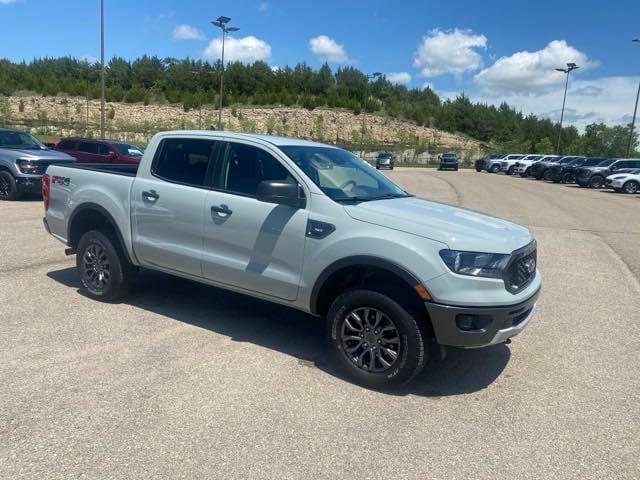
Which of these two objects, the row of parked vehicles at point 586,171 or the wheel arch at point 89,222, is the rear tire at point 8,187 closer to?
the wheel arch at point 89,222

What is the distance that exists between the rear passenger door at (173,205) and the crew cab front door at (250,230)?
5.9 inches

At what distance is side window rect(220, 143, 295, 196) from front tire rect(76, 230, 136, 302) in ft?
5.17

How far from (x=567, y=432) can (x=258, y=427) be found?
2026 mm

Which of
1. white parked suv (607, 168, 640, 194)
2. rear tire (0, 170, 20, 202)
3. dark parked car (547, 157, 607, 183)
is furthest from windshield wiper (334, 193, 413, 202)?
dark parked car (547, 157, 607, 183)

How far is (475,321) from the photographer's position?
3916 millimetres

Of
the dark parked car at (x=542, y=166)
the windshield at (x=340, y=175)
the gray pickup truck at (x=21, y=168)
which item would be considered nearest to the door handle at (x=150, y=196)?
the windshield at (x=340, y=175)

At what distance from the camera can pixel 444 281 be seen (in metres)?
3.86

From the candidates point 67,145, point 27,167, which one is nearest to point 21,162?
point 27,167

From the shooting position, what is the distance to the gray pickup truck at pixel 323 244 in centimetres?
394

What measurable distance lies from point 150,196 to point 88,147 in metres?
12.8

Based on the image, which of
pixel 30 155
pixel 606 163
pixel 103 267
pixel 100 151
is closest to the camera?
pixel 103 267

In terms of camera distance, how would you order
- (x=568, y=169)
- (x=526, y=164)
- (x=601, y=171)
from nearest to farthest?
(x=601, y=171), (x=568, y=169), (x=526, y=164)

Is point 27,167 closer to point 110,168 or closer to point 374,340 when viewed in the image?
point 110,168

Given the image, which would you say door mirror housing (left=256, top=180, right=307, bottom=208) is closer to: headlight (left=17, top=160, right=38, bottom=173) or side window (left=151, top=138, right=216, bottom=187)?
side window (left=151, top=138, right=216, bottom=187)
